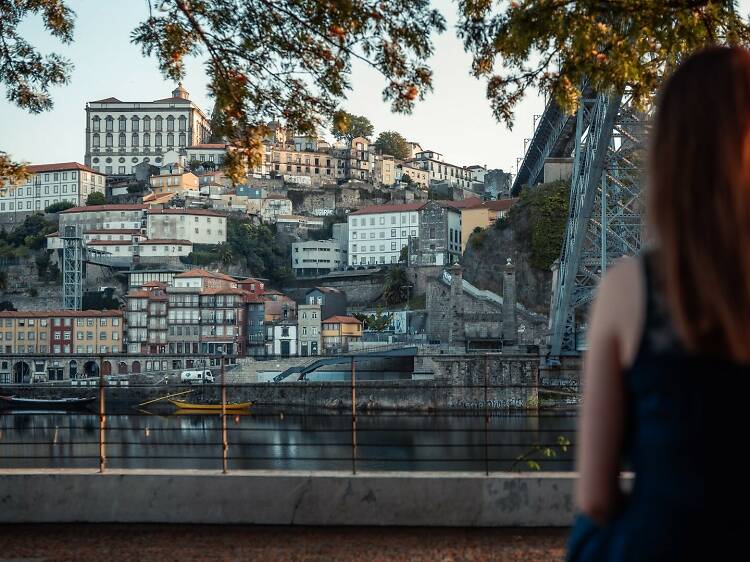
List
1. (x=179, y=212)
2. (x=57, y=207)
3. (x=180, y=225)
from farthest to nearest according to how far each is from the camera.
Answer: (x=57, y=207)
(x=180, y=225)
(x=179, y=212)

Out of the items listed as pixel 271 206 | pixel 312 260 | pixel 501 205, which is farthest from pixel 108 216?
pixel 501 205

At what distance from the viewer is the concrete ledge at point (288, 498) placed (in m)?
4.05

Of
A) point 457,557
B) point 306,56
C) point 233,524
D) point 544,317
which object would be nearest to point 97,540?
point 233,524

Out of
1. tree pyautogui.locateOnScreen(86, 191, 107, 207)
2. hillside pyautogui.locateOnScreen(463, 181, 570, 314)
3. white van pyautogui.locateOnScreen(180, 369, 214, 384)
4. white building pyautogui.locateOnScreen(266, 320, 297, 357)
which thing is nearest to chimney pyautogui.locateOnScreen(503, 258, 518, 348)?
hillside pyautogui.locateOnScreen(463, 181, 570, 314)

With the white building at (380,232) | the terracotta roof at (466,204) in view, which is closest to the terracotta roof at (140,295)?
the white building at (380,232)

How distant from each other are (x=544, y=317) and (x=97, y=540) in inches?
1463

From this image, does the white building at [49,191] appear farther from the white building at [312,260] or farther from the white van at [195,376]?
the white van at [195,376]

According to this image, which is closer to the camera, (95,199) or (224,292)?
(224,292)

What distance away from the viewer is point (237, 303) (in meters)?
54.9

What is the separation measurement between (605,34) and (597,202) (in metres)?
21.3

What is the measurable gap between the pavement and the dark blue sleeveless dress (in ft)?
8.77

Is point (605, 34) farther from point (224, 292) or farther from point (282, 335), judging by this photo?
point (224, 292)

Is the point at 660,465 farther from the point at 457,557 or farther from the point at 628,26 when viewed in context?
the point at 628,26

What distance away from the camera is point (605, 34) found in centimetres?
405
